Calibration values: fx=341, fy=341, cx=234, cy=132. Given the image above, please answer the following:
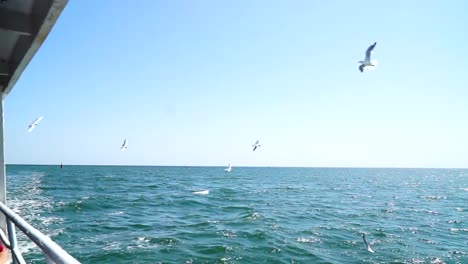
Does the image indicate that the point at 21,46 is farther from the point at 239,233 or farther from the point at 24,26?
the point at 239,233

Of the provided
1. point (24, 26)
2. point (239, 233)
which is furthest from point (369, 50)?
point (24, 26)

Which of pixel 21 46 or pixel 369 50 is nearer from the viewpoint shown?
pixel 21 46

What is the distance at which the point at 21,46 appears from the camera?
409 centimetres

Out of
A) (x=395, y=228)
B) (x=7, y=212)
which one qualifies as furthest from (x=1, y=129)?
(x=395, y=228)

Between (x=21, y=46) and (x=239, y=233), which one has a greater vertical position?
(x=21, y=46)

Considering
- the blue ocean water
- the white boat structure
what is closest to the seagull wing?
the blue ocean water

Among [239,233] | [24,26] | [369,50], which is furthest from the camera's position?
[239,233]

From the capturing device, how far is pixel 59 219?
1855 centimetres

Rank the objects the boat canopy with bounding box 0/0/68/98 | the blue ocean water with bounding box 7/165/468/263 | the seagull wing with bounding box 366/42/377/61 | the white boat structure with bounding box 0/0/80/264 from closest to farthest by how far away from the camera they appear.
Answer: the white boat structure with bounding box 0/0/80/264, the boat canopy with bounding box 0/0/68/98, the blue ocean water with bounding box 7/165/468/263, the seagull wing with bounding box 366/42/377/61

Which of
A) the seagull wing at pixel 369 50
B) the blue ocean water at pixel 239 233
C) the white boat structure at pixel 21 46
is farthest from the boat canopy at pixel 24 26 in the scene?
the seagull wing at pixel 369 50

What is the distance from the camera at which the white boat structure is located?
1905mm

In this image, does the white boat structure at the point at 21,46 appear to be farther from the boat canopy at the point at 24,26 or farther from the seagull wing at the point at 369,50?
the seagull wing at the point at 369,50

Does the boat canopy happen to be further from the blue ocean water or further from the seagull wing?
the seagull wing

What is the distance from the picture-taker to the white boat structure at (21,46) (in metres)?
1.91
